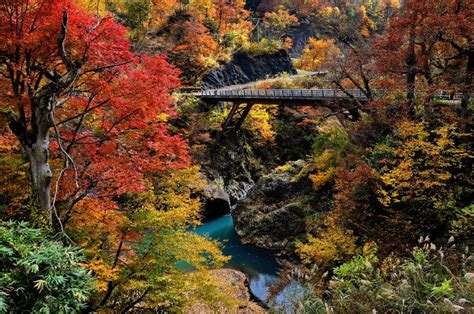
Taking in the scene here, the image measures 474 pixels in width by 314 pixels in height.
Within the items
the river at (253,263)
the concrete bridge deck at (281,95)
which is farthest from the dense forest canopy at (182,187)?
the concrete bridge deck at (281,95)

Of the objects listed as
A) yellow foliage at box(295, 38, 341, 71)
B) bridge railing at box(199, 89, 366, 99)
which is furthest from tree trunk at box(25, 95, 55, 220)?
yellow foliage at box(295, 38, 341, 71)

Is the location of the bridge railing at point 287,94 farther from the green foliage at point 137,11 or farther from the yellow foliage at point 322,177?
the green foliage at point 137,11

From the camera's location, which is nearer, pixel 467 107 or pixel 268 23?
pixel 467 107

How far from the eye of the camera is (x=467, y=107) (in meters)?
11.1

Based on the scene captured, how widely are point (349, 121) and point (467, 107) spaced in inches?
215

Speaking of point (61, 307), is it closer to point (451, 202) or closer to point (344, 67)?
point (451, 202)

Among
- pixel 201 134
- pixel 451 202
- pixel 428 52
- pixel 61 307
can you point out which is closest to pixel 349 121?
pixel 428 52

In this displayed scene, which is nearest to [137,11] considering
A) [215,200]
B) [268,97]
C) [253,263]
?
[268,97]

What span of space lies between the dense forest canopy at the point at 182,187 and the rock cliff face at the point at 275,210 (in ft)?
0.24

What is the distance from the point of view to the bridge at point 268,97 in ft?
Result: 60.5

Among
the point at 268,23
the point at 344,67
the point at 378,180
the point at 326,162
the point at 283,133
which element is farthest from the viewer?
the point at 268,23

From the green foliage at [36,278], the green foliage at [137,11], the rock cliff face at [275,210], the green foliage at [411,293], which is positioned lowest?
the rock cliff face at [275,210]

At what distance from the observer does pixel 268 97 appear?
21.5 metres

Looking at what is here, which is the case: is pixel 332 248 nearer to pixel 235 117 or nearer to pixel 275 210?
pixel 275 210
